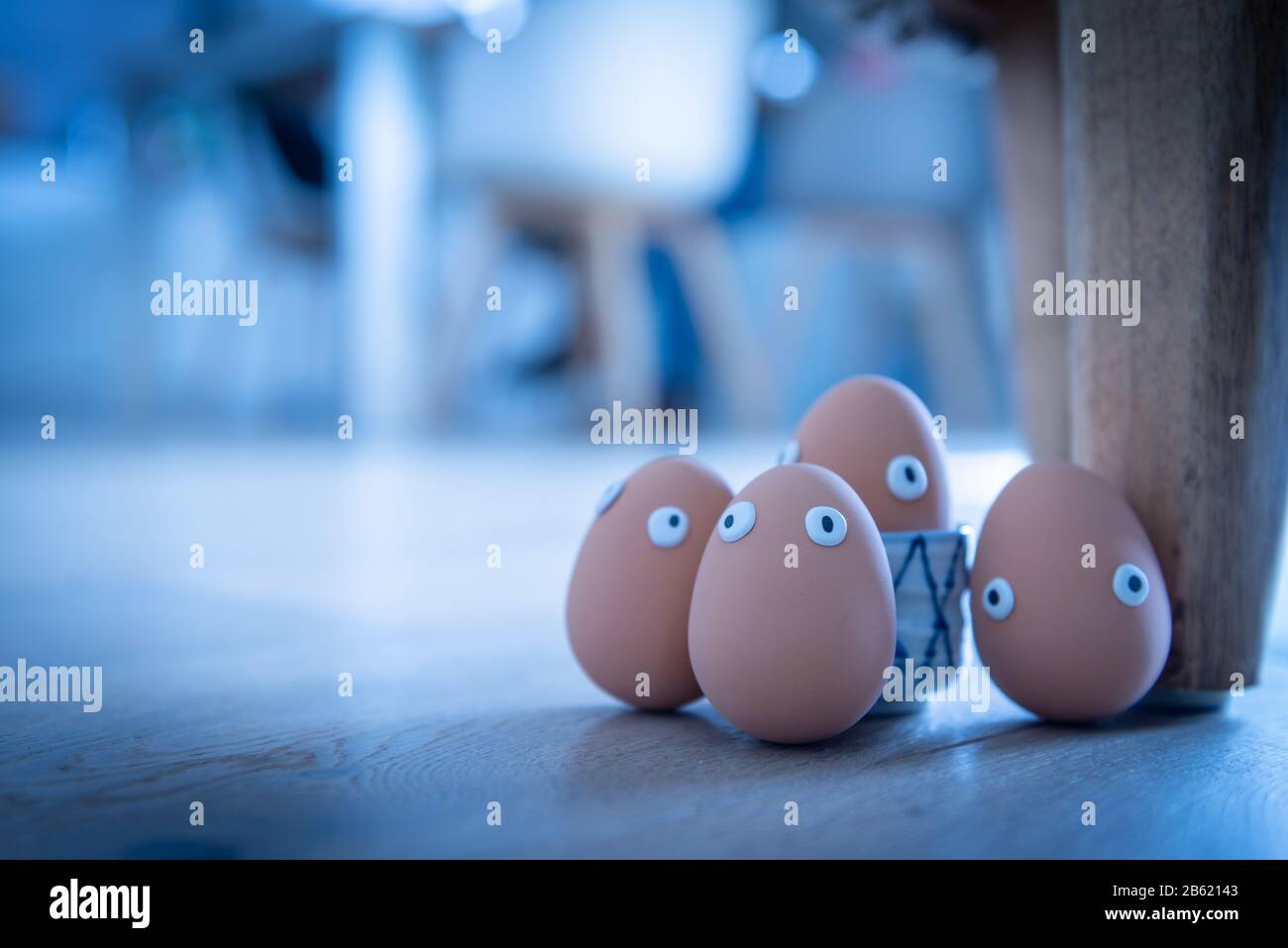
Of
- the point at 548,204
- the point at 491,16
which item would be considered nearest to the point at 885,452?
the point at 548,204

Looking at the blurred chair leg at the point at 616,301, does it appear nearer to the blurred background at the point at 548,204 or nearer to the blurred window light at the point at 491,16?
the blurred background at the point at 548,204

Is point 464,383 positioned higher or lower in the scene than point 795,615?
higher

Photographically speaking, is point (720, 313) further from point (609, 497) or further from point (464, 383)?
point (609, 497)

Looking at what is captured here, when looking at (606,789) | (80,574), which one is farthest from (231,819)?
(80,574)

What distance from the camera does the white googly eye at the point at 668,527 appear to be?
1.79 ft

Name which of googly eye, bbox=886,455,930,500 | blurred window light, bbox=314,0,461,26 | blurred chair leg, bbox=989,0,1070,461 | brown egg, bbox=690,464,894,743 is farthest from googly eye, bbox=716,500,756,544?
blurred window light, bbox=314,0,461,26

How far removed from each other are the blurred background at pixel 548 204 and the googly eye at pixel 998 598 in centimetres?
137

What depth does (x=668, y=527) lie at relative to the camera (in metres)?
0.55

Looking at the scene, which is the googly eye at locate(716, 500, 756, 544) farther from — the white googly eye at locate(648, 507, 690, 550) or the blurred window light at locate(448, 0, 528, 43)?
the blurred window light at locate(448, 0, 528, 43)

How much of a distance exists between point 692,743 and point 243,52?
3.51 metres

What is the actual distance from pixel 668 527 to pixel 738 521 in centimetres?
6

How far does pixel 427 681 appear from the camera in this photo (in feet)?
2.08

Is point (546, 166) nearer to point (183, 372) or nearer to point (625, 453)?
point (625, 453)

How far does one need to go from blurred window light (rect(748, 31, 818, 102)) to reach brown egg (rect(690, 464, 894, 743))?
105 inches
